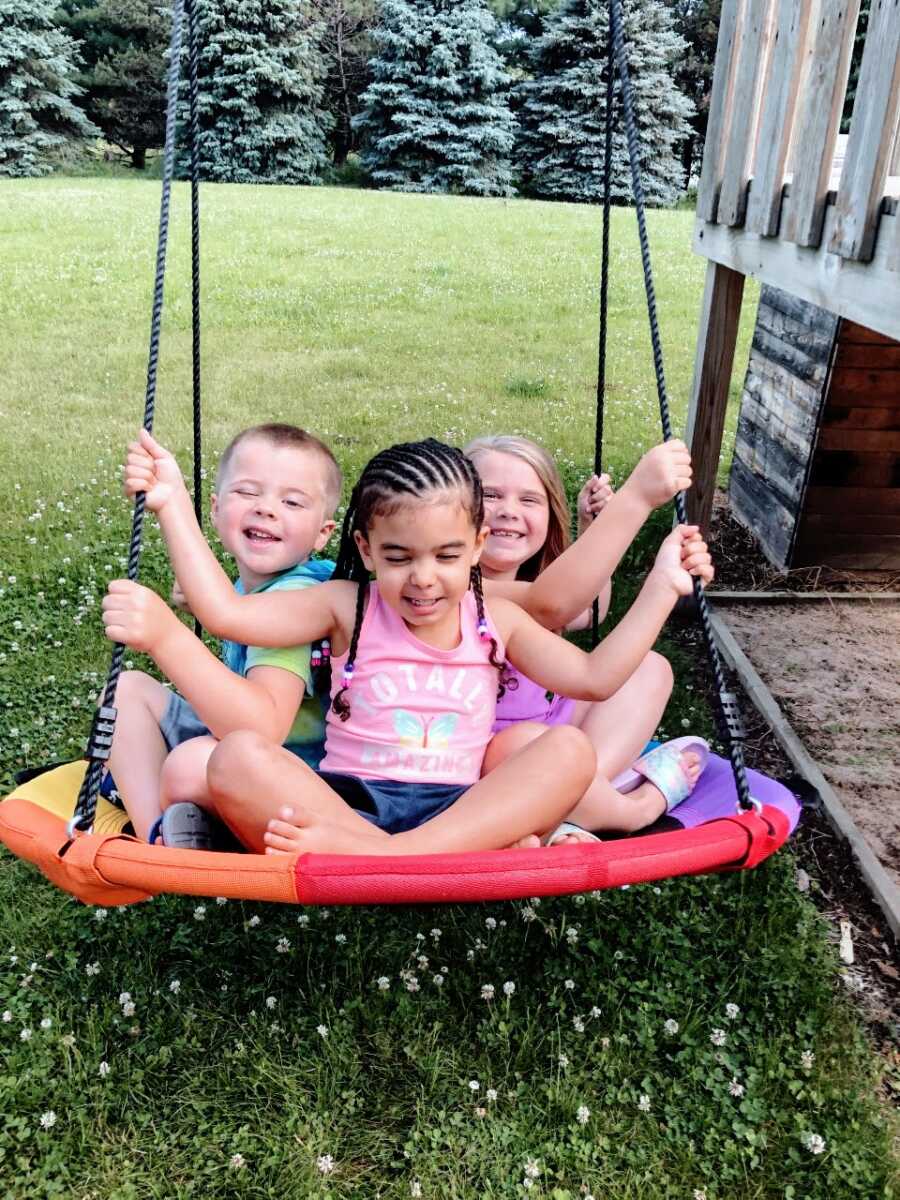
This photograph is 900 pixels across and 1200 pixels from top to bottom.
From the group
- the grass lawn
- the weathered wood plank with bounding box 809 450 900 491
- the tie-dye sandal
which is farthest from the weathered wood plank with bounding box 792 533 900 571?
the tie-dye sandal

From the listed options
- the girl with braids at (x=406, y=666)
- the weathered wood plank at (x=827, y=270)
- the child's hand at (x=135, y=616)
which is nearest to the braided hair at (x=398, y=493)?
the girl with braids at (x=406, y=666)

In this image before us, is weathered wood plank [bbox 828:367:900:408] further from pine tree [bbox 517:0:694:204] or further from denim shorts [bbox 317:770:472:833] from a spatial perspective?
pine tree [bbox 517:0:694:204]

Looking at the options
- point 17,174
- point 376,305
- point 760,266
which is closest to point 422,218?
point 376,305

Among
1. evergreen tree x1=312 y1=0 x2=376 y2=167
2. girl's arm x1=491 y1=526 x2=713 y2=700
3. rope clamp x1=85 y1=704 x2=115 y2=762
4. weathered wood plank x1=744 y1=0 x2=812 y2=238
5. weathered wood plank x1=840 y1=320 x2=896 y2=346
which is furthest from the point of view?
evergreen tree x1=312 y1=0 x2=376 y2=167

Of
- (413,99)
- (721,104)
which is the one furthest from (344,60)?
(721,104)

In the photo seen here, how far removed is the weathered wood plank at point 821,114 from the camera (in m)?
3.20

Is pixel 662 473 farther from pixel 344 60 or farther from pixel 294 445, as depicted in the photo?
pixel 344 60

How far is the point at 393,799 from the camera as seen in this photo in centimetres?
242

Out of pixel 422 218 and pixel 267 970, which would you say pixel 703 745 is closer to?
pixel 267 970

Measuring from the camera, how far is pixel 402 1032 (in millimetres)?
2711

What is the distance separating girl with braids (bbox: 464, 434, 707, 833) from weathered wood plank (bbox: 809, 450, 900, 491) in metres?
2.52

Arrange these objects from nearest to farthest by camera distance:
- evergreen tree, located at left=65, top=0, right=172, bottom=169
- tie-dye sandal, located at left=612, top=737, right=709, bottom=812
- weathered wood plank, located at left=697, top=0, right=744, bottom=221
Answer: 1. tie-dye sandal, located at left=612, top=737, right=709, bottom=812
2. weathered wood plank, located at left=697, top=0, right=744, bottom=221
3. evergreen tree, located at left=65, top=0, right=172, bottom=169

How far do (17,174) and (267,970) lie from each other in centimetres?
2668

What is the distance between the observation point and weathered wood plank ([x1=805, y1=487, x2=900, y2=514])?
17.2ft
